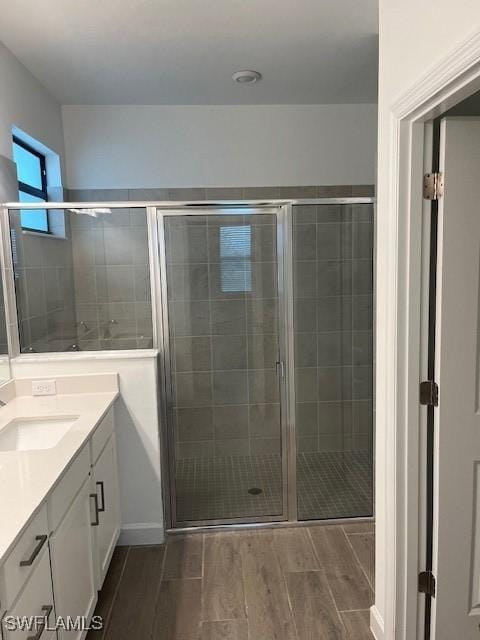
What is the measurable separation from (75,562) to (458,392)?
1.55 metres

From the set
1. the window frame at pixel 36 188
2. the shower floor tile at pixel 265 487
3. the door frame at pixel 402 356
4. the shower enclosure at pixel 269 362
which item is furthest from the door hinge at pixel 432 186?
the window frame at pixel 36 188

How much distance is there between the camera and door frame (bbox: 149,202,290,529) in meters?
2.58

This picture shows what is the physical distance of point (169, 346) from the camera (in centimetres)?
269

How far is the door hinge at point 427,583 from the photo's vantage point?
171 cm

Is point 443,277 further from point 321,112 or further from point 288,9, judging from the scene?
point 321,112

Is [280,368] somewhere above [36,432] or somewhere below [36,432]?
above

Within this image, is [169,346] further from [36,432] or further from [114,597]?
[114,597]

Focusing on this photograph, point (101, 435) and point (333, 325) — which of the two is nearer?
point (101, 435)

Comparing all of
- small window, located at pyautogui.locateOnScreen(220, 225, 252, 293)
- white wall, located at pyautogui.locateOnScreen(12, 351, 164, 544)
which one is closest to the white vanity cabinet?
white wall, located at pyautogui.locateOnScreen(12, 351, 164, 544)

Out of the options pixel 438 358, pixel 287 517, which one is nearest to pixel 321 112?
pixel 438 358

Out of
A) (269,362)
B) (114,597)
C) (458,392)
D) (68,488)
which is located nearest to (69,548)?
(68,488)

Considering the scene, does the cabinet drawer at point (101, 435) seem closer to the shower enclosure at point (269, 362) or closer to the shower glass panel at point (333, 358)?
the shower enclosure at point (269, 362)

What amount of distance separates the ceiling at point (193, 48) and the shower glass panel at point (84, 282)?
86cm

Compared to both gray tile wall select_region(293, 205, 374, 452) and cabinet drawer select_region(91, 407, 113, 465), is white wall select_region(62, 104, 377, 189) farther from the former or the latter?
cabinet drawer select_region(91, 407, 113, 465)
